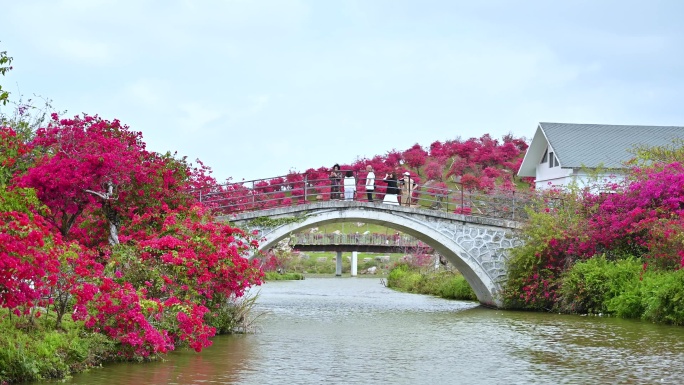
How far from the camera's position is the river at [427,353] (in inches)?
442

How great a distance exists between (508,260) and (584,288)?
9.32ft

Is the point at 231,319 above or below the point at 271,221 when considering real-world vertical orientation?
below

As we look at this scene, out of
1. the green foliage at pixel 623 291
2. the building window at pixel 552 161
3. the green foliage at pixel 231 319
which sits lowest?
the green foliage at pixel 231 319

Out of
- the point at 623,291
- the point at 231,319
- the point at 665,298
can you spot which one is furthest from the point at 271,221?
the point at 665,298

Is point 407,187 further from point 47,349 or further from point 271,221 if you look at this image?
point 47,349

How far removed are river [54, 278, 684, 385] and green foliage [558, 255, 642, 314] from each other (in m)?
0.84

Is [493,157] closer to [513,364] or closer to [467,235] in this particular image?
[467,235]

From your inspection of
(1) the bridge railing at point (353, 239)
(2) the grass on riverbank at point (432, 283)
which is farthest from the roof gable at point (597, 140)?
(1) the bridge railing at point (353, 239)

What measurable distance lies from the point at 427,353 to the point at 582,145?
19662 mm

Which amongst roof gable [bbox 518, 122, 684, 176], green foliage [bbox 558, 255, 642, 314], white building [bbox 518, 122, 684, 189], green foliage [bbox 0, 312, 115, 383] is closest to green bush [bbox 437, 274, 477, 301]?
white building [bbox 518, 122, 684, 189]

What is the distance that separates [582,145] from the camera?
3162cm

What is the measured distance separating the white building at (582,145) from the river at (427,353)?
10.1 m

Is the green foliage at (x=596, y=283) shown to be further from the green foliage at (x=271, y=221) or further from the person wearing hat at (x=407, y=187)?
the green foliage at (x=271, y=221)

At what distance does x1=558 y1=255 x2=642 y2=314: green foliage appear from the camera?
21.0m
